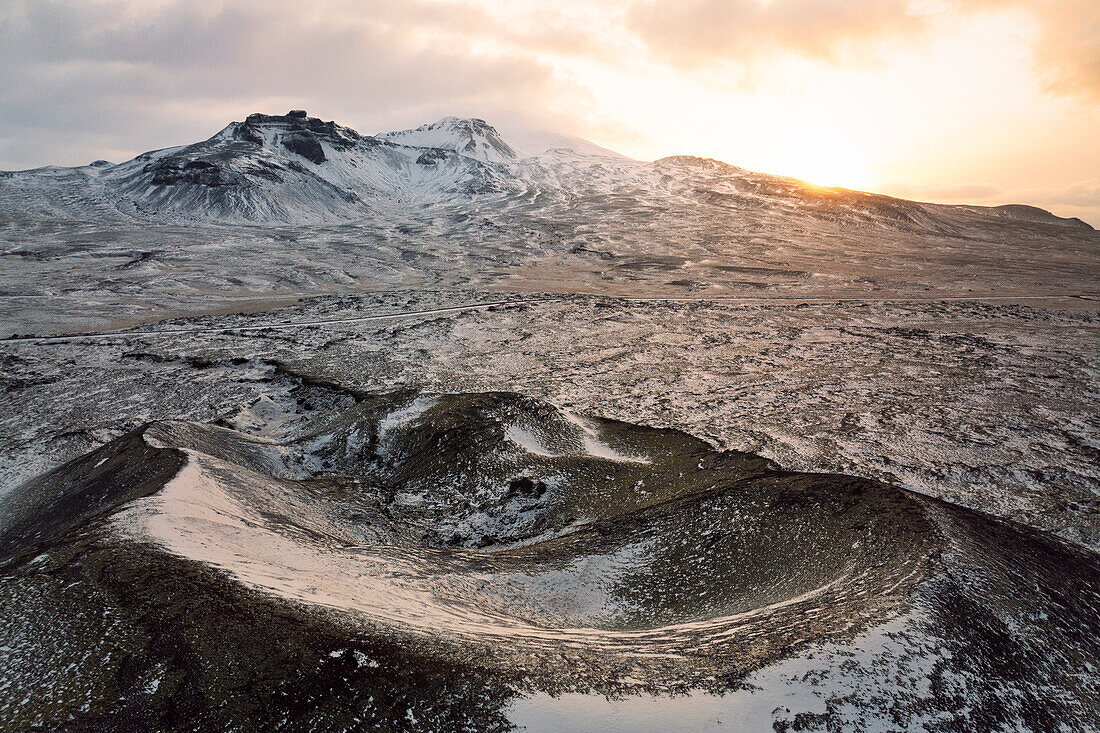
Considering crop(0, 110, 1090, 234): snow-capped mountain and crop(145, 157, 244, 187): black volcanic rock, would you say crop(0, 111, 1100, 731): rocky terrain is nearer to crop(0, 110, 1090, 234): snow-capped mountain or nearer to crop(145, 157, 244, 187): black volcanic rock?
crop(0, 110, 1090, 234): snow-capped mountain

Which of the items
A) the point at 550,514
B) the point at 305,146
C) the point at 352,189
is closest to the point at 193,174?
the point at 352,189

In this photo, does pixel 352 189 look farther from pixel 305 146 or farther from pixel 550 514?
pixel 550 514

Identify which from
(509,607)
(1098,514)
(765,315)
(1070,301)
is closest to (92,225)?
(765,315)

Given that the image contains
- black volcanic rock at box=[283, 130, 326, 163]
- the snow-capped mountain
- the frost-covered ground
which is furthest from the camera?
black volcanic rock at box=[283, 130, 326, 163]

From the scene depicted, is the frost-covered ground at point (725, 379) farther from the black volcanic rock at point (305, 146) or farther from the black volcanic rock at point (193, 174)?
the black volcanic rock at point (305, 146)

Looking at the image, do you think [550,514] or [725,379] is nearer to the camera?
[550,514]

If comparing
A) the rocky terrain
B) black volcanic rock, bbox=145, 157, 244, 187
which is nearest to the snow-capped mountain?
black volcanic rock, bbox=145, 157, 244, 187

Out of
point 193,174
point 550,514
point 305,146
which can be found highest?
point 305,146

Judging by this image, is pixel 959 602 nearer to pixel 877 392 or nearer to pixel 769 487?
pixel 769 487
